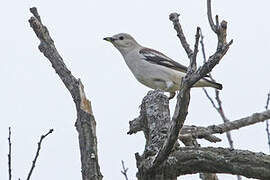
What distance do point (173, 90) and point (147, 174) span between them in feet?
17.7

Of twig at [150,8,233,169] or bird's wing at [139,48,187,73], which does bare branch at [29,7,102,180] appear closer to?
twig at [150,8,233,169]

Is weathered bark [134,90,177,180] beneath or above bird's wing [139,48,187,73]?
beneath

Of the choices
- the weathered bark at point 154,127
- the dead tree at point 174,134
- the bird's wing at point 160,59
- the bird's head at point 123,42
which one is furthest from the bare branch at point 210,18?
the bird's head at point 123,42

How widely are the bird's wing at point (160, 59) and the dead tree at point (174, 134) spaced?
426 cm

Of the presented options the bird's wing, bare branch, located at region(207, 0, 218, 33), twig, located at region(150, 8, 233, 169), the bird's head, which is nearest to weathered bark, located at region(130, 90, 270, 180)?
twig, located at region(150, 8, 233, 169)

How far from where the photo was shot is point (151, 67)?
10.1 m

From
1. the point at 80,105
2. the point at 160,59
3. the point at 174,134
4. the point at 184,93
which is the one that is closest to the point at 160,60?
the point at 160,59

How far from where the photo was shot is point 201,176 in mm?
6023

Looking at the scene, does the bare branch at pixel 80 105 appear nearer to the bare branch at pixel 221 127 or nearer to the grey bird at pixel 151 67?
the bare branch at pixel 221 127

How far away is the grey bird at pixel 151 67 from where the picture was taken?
9852 mm

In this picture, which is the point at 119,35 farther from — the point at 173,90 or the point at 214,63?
the point at 214,63

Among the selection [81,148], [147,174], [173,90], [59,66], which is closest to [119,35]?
[173,90]

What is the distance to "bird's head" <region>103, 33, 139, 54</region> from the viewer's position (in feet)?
36.7

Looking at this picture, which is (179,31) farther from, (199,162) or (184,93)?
(199,162)
